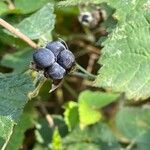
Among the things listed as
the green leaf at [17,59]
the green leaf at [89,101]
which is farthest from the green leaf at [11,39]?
the green leaf at [89,101]

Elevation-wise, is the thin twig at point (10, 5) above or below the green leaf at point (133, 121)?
above

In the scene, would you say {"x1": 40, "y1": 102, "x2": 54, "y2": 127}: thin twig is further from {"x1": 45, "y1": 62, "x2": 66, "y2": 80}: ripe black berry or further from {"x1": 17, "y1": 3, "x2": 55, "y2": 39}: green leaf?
{"x1": 45, "y1": 62, "x2": 66, "y2": 80}: ripe black berry

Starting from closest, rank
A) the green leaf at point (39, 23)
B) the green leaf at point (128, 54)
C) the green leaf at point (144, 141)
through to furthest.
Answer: the green leaf at point (128, 54) < the green leaf at point (39, 23) < the green leaf at point (144, 141)

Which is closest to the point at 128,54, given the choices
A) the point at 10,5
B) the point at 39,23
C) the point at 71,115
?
the point at 39,23

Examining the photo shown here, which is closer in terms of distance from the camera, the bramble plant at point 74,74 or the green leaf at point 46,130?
the bramble plant at point 74,74

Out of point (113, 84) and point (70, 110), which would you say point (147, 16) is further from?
point (70, 110)

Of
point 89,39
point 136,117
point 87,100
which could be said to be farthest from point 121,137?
point 89,39

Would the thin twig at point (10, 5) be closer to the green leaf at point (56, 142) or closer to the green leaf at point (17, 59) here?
the green leaf at point (17, 59)

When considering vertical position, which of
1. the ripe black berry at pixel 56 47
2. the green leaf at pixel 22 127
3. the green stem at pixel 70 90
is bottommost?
the green stem at pixel 70 90
